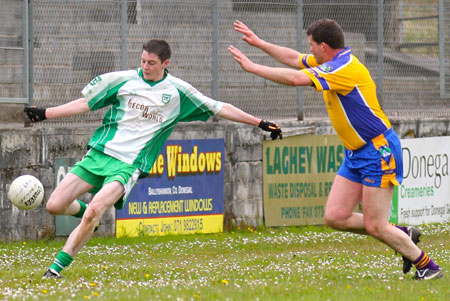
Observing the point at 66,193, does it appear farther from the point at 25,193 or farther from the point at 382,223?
the point at 382,223

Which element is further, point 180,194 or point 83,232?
point 180,194

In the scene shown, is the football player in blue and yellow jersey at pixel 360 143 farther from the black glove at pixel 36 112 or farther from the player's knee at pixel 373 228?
the black glove at pixel 36 112

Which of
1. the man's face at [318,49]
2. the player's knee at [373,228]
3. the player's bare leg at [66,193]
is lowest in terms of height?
the player's knee at [373,228]

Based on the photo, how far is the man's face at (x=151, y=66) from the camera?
30.9 feet

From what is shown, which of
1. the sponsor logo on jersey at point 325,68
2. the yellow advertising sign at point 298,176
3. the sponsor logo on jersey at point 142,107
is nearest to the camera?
the sponsor logo on jersey at point 325,68

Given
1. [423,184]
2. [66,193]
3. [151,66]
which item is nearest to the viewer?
[66,193]

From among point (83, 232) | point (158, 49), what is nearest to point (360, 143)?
point (158, 49)

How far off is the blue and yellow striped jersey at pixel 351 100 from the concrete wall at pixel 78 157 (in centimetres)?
585

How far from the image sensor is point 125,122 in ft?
31.1

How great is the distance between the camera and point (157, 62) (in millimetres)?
9453

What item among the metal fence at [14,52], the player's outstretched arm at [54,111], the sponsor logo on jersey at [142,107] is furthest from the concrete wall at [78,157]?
the sponsor logo on jersey at [142,107]

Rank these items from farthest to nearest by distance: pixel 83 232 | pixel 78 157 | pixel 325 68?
pixel 78 157
pixel 83 232
pixel 325 68

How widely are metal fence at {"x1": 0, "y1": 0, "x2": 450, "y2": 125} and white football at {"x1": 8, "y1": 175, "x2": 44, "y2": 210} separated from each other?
4.38 m

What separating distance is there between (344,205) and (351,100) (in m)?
1.02
